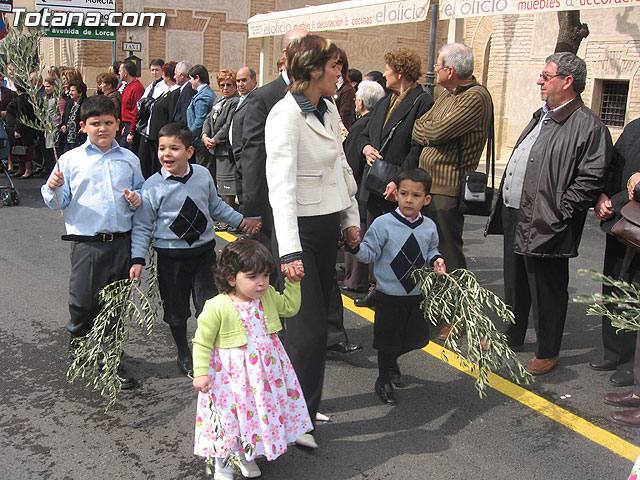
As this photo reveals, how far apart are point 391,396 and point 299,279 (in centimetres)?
124

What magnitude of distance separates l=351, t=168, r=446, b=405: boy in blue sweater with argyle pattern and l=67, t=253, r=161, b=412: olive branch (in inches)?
53.9

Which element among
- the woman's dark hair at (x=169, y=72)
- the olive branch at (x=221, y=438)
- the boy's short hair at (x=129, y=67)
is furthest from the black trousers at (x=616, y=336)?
the boy's short hair at (x=129, y=67)

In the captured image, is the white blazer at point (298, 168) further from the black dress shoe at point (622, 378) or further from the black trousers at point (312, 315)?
the black dress shoe at point (622, 378)

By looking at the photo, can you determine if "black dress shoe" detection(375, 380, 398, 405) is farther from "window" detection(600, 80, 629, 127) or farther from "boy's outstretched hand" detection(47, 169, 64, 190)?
"window" detection(600, 80, 629, 127)

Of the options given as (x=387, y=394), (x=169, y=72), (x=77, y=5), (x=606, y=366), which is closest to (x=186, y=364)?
(x=387, y=394)

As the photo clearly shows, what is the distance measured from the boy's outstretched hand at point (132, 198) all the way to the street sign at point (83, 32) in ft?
39.4

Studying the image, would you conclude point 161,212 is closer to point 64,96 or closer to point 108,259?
point 108,259

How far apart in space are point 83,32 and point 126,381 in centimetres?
1371

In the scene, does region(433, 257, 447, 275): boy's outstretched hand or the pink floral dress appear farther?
region(433, 257, 447, 275): boy's outstretched hand

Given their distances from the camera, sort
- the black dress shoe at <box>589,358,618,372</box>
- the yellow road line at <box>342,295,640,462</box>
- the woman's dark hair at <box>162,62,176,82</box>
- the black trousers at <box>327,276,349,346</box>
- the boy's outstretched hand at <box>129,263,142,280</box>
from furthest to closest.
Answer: the woman's dark hair at <box>162,62,176,82</box> → the black trousers at <box>327,276,349,346</box> → the black dress shoe at <box>589,358,618,372</box> → the boy's outstretched hand at <box>129,263,142,280</box> → the yellow road line at <box>342,295,640,462</box>

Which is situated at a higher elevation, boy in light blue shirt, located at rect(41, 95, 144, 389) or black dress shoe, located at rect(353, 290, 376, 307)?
boy in light blue shirt, located at rect(41, 95, 144, 389)

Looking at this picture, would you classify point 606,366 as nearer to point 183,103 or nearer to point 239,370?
point 239,370

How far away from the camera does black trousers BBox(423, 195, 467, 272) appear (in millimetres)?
5020

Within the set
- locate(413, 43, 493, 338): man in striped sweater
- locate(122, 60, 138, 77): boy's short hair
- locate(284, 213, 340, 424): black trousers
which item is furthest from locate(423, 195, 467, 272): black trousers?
locate(122, 60, 138, 77): boy's short hair
